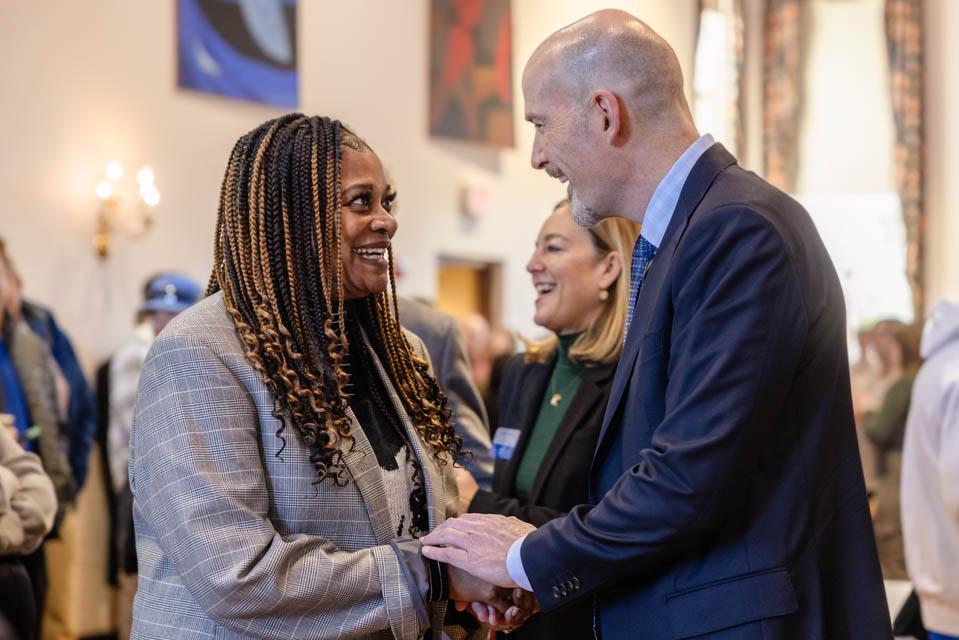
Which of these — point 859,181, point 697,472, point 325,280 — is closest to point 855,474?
point 697,472

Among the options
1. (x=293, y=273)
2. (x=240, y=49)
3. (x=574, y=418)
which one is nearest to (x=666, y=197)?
(x=293, y=273)

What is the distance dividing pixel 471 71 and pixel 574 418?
284 inches

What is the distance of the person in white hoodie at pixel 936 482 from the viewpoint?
140 inches

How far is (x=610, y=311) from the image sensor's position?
9.61 feet

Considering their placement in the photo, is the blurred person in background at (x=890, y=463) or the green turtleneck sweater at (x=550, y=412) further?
the blurred person in background at (x=890, y=463)

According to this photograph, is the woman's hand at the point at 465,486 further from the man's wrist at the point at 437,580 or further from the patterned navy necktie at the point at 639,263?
the patterned navy necktie at the point at 639,263

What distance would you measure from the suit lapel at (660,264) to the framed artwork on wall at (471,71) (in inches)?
301

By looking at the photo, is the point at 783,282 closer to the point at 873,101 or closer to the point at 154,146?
the point at 154,146

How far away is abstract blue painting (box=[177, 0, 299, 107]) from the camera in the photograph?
24.9 ft

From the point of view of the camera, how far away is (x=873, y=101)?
12.6 metres

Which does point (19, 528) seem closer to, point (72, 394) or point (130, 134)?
point (72, 394)

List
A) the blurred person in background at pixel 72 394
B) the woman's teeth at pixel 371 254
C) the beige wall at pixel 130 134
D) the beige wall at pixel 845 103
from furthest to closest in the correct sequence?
1. the beige wall at pixel 845 103
2. the beige wall at pixel 130 134
3. the blurred person in background at pixel 72 394
4. the woman's teeth at pixel 371 254

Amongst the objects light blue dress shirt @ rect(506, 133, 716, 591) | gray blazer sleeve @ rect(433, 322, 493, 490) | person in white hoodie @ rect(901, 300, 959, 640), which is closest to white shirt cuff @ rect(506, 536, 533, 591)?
light blue dress shirt @ rect(506, 133, 716, 591)

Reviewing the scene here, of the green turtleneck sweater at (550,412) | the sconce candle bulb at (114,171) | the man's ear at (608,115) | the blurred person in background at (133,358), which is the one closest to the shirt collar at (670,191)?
the man's ear at (608,115)
